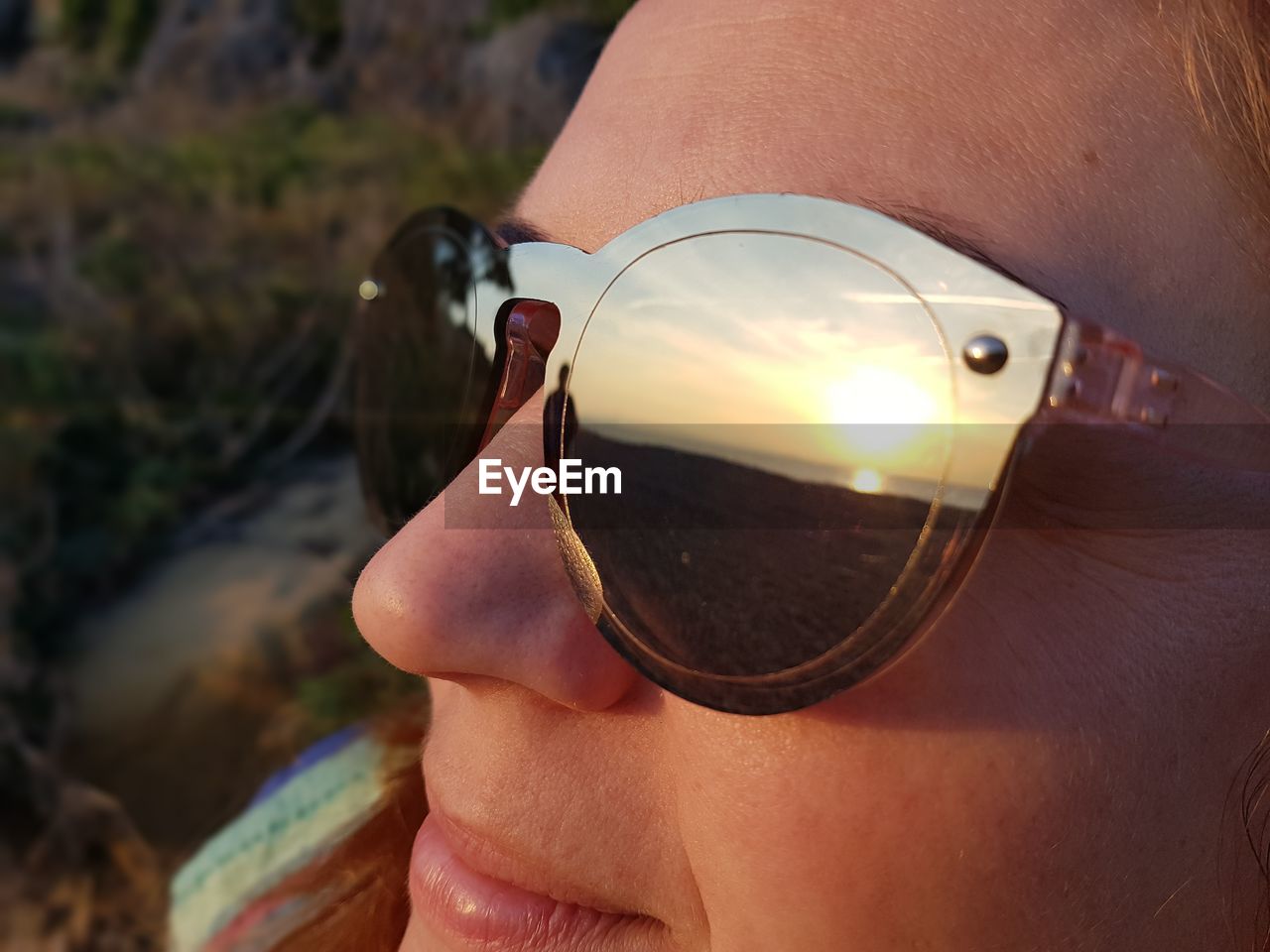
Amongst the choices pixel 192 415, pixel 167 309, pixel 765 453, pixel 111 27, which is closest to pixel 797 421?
pixel 765 453

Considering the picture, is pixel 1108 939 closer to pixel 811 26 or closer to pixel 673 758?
pixel 673 758

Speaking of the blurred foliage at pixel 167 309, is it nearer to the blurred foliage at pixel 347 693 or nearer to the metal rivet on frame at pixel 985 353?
the blurred foliage at pixel 347 693

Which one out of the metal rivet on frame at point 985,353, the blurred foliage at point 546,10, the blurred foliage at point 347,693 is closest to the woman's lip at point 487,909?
the metal rivet on frame at point 985,353

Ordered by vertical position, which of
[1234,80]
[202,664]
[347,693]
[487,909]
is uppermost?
[1234,80]

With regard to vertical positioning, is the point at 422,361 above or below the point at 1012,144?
below

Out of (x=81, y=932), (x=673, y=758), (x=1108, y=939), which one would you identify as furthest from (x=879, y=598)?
(x=81, y=932)

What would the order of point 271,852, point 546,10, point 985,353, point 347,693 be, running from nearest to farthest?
point 985,353
point 271,852
point 347,693
point 546,10

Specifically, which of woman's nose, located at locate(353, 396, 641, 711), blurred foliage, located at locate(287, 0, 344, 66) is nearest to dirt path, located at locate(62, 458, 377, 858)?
woman's nose, located at locate(353, 396, 641, 711)

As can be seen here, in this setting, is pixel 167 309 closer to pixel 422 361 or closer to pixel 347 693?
pixel 347 693
